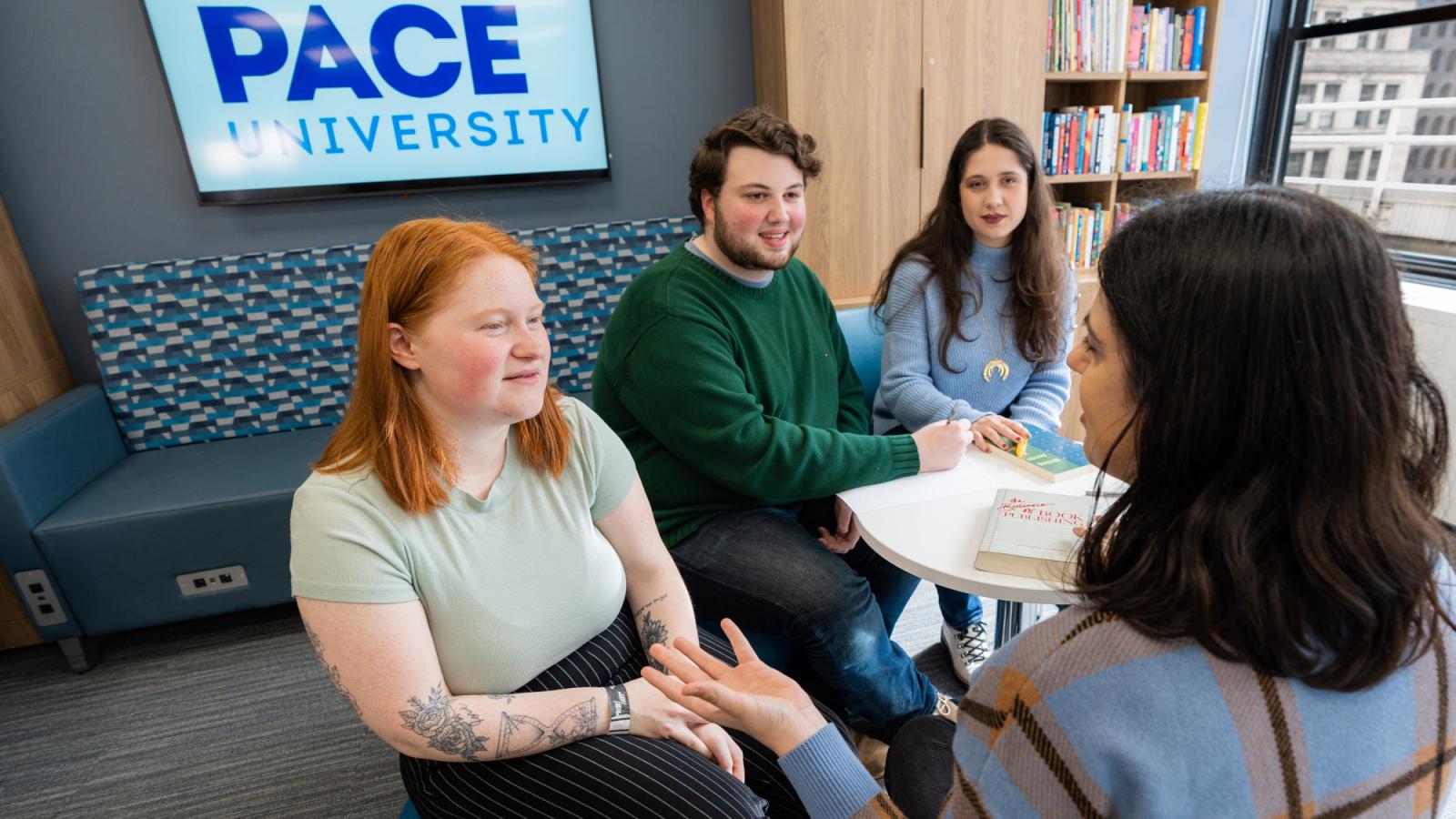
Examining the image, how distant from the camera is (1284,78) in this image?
3256 mm

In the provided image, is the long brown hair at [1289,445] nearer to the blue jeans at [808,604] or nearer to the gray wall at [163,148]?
the blue jeans at [808,604]

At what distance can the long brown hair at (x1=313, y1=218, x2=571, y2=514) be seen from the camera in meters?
1.01

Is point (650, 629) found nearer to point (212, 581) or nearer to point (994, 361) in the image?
point (994, 361)

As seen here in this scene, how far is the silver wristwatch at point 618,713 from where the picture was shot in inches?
42.5

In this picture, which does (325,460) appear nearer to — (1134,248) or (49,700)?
(1134,248)

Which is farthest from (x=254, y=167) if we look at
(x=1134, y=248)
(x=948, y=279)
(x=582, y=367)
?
(x=1134, y=248)

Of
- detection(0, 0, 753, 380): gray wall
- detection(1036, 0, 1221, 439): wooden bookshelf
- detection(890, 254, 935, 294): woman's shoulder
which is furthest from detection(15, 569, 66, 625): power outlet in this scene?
detection(1036, 0, 1221, 439): wooden bookshelf

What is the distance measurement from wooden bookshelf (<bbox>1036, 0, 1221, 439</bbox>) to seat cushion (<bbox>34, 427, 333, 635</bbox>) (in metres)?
2.86

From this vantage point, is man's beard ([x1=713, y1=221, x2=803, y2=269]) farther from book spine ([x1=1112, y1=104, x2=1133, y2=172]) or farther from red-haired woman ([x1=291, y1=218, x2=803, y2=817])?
book spine ([x1=1112, y1=104, x2=1133, y2=172])

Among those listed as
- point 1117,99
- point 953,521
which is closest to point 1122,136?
point 1117,99

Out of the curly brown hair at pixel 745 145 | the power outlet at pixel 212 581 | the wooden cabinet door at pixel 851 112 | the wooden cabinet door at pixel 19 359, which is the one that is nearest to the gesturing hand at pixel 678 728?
the curly brown hair at pixel 745 145

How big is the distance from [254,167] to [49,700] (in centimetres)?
175

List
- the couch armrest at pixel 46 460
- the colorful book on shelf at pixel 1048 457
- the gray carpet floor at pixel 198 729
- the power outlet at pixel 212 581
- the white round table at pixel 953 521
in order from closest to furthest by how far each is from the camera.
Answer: the white round table at pixel 953 521 < the colorful book on shelf at pixel 1048 457 < the gray carpet floor at pixel 198 729 < the couch armrest at pixel 46 460 < the power outlet at pixel 212 581

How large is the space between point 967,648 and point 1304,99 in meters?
3.07
